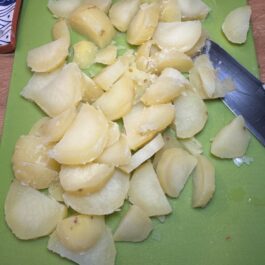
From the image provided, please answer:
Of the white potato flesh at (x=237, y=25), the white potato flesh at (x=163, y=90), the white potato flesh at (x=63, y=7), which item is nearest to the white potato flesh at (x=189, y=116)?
the white potato flesh at (x=163, y=90)

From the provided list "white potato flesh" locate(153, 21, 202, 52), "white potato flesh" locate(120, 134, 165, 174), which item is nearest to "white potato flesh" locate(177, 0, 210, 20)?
"white potato flesh" locate(153, 21, 202, 52)

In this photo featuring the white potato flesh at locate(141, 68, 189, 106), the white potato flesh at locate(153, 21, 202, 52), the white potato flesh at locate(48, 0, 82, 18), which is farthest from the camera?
the white potato flesh at locate(48, 0, 82, 18)

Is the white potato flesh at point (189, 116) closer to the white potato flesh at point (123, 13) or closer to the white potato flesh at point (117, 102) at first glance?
the white potato flesh at point (117, 102)

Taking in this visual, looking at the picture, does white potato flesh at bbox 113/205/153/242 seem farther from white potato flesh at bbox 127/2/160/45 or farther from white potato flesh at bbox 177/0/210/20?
white potato flesh at bbox 177/0/210/20

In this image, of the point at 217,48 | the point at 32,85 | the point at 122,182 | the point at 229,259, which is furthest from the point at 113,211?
the point at 217,48

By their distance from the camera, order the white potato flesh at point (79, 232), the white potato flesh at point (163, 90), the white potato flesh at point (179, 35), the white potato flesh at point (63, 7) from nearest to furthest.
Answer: the white potato flesh at point (79, 232) < the white potato flesh at point (163, 90) < the white potato flesh at point (179, 35) < the white potato flesh at point (63, 7)

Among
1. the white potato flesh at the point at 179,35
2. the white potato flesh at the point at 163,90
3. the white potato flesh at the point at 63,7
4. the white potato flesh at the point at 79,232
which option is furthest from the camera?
the white potato flesh at the point at 63,7

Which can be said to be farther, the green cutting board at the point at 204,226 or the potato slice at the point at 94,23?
the potato slice at the point at 94,23
